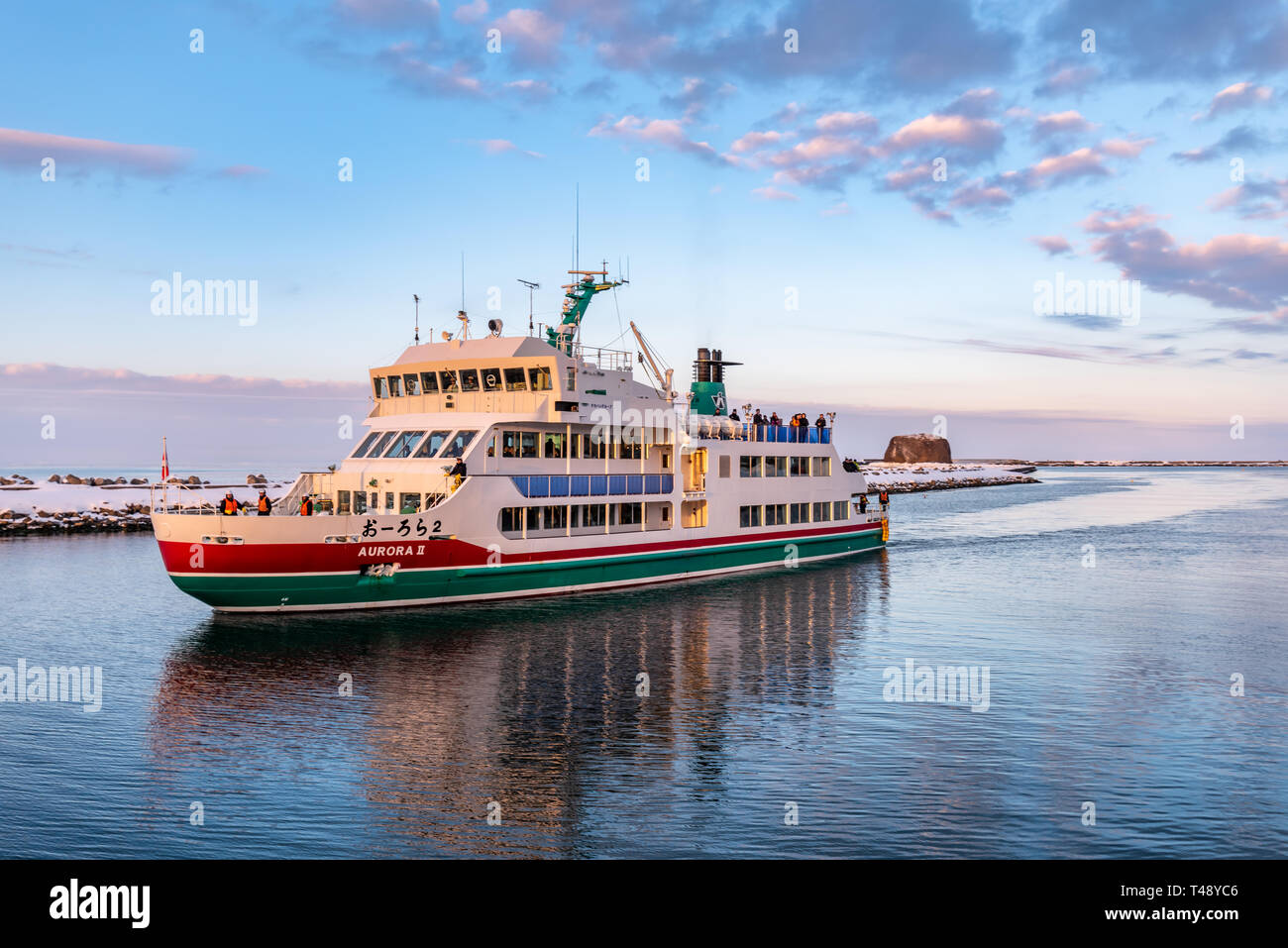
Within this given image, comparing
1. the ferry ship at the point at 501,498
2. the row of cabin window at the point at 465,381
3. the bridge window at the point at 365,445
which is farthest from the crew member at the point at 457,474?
the bridge window at the point at 365,445

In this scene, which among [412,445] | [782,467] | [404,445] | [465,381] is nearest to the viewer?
[412,445]

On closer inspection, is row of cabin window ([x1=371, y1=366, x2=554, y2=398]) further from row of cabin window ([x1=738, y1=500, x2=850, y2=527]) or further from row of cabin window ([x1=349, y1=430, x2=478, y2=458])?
row of cabin window ([x1=738, y1=500, x2=850, y2=527])

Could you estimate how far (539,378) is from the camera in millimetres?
36469

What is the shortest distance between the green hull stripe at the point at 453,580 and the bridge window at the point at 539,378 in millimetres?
7526

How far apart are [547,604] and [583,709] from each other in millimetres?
14363

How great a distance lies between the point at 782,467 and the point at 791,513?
9.75ft

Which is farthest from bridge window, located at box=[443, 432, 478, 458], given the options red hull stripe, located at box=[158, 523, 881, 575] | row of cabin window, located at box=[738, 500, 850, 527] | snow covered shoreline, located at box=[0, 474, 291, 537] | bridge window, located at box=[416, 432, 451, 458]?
row of cabin window, located at box=[738, 500, 850, 527]

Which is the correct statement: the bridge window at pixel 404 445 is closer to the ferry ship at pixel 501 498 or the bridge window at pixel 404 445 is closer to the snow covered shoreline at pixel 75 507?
the ferry ship at pixel 501 498

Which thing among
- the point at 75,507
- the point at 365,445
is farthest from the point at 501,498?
the point at 75,507

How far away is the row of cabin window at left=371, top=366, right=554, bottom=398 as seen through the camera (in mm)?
36469

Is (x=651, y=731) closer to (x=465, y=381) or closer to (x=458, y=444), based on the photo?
(x=458, y=444)

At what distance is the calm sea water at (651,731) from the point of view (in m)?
14.0
